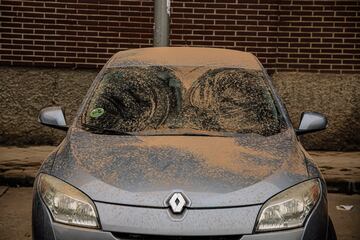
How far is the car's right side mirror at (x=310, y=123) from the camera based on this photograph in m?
5.30

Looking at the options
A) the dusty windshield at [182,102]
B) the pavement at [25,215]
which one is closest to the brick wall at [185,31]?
the pavement at [25,215]

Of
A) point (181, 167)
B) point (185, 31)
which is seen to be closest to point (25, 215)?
point (181, 167)

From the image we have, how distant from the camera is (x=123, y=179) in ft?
13.4

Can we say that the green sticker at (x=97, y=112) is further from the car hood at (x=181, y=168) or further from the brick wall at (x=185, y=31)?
the brick wall at (x=185, y=31)

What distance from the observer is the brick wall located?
10.9 meters

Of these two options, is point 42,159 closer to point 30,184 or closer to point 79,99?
point 30,184

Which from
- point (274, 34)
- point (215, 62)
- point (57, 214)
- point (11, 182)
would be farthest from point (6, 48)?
point (57, 214)

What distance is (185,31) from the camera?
1096 centimetres

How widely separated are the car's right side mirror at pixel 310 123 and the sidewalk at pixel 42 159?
3.23 m

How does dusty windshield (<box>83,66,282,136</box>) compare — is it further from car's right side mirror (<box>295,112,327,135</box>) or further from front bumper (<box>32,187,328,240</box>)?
front bumper (<box>32,187,328,240</box>)

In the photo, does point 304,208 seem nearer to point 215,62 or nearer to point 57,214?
point 57,214

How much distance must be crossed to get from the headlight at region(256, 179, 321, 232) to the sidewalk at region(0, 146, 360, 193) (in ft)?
14.4

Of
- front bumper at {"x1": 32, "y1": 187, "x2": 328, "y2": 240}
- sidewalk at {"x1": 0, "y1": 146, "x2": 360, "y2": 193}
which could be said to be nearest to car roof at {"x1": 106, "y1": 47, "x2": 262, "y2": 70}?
front bumper at {"x1": 32, "y1": 187, "x2": 328, "y2": 240}

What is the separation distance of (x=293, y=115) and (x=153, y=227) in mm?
7155
